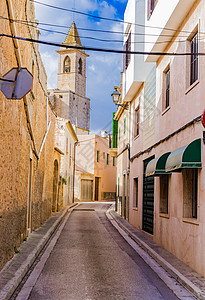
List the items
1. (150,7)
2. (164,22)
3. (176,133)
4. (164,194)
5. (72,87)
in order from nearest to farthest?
(176,133) < (164,22) < (164,194) < (150,7) < (72,87)

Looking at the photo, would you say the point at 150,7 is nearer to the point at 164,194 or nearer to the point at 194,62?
the point at 194,62

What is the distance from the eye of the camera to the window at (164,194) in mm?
12305

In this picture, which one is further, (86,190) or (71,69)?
(71,69)

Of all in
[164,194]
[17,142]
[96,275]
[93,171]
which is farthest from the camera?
A: [93,171]

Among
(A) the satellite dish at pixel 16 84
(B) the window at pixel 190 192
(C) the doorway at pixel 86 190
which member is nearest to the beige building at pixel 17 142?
(A) the satellite dish at pixel 16 84

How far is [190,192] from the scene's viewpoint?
953 centimetres

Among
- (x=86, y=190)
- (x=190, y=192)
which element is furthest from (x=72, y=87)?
(x=190, y=192)

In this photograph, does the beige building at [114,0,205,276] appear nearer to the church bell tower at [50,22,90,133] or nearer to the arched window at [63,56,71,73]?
the church bell tower at [50,22,90,133]

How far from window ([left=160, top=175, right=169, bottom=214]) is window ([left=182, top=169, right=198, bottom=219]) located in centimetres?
266

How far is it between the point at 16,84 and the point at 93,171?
42858 millimetres

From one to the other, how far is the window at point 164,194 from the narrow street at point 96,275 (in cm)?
157

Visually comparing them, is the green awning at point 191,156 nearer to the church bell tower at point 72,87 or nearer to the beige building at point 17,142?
the beige building at point 17,142

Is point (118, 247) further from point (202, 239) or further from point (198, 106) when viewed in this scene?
point (198, 106)

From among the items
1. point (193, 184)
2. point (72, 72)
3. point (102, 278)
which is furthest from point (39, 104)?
point (72, 72)
